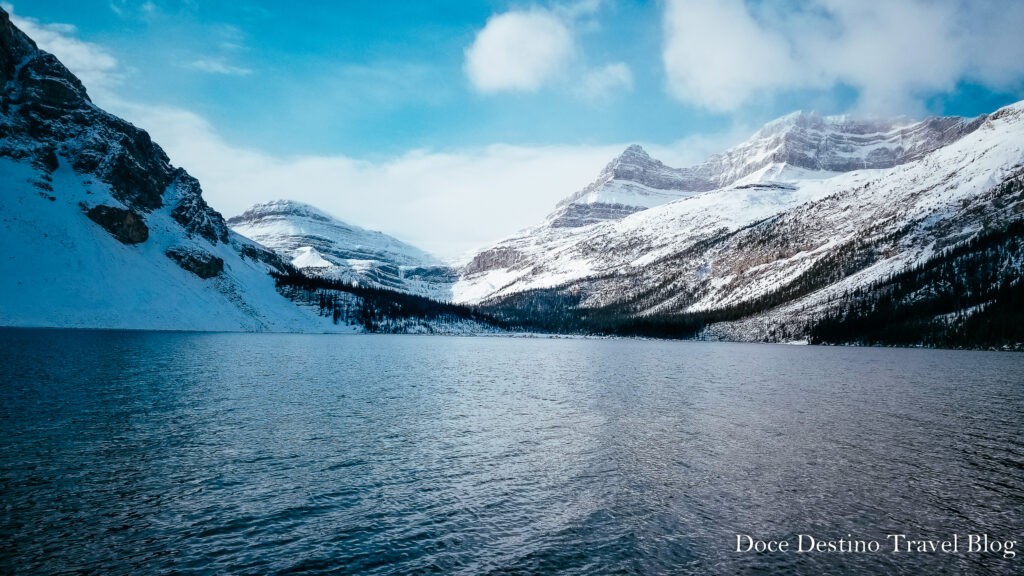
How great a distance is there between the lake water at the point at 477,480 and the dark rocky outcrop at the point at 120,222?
15810 centimetres

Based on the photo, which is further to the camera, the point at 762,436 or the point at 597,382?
the point at 597,382

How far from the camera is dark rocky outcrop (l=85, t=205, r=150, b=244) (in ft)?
561

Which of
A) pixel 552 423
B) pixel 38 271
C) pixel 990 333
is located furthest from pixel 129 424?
pixel 990 333

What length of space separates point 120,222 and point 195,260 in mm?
24798

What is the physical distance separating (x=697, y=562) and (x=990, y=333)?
7048 inches

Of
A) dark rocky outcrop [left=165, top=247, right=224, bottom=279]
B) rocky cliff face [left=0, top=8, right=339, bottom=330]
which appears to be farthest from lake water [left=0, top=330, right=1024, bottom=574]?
dark rocky outcrop [left=165, top=247, right=224, bottom=279]

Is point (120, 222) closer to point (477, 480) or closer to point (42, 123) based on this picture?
point (42, 123)

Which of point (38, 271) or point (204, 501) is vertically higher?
point (38, 271)

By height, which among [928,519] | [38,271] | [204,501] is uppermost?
[38,271]

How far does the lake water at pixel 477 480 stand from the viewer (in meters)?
15.3

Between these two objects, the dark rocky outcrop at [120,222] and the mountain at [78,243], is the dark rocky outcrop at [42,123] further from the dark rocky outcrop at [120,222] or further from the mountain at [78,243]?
the dark rocky outcrop at [120,222]

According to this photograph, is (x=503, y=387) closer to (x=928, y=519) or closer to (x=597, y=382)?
(x=597, y=382)

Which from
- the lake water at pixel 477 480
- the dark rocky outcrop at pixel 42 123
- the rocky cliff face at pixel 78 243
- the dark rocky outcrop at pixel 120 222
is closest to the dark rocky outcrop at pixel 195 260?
the rocky cliff face at pixel 78 243

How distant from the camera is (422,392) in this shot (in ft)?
154
